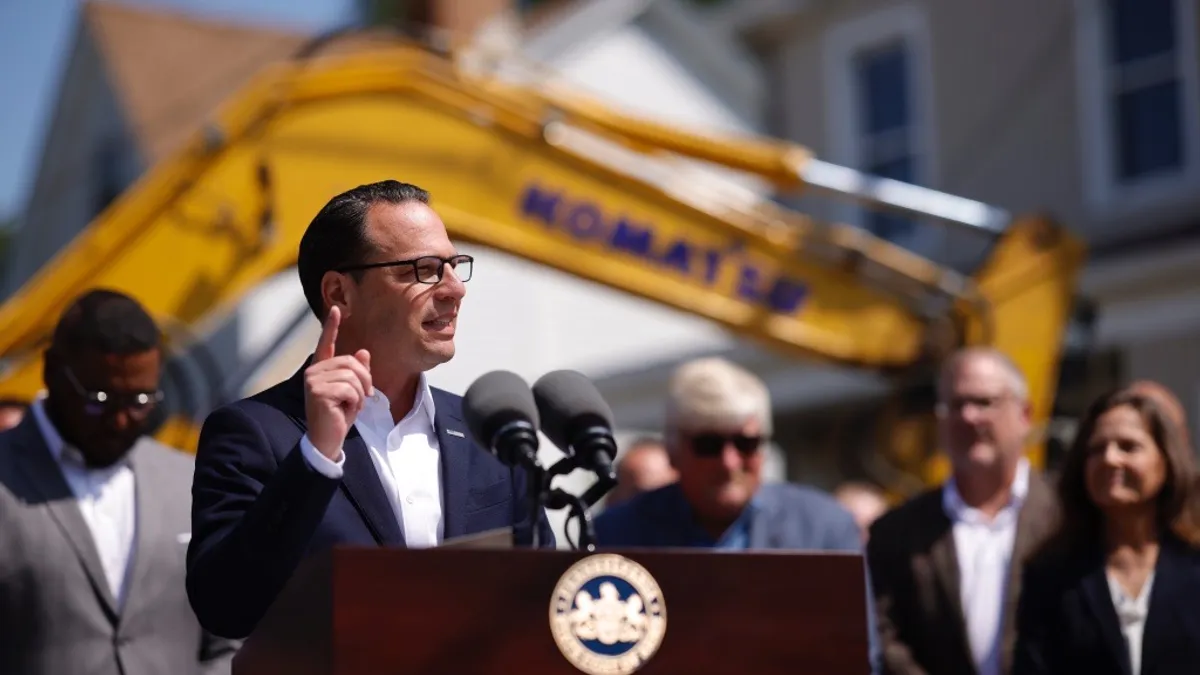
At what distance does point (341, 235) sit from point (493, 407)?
432 millimetres

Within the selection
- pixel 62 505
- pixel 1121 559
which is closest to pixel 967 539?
pixel 1121 559

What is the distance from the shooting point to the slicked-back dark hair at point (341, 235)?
11.1 ft

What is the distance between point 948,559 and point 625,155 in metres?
11.1

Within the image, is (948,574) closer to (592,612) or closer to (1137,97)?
(592,612)

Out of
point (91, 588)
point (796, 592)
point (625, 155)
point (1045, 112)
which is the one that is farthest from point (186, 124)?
point (796, 592)

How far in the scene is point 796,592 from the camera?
10.0ft

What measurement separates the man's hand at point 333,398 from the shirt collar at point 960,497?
3259 mm

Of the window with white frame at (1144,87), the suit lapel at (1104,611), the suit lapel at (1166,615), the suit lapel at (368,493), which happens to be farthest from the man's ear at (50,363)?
the window with white frame at (1144,87)

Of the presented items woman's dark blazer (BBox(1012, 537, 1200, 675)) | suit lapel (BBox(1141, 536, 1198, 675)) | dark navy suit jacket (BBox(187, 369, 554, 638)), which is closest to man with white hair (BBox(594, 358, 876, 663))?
woman's dark blazer (BBox(1012, 537, 1200, 675))

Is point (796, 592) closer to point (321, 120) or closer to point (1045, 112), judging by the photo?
point (321, 120)

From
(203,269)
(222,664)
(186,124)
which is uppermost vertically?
(186,124)

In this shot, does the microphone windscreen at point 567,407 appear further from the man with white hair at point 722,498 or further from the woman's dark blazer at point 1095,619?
the man with white hair at point 722,498

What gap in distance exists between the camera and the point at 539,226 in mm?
9008

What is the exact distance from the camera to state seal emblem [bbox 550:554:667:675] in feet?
9.69
